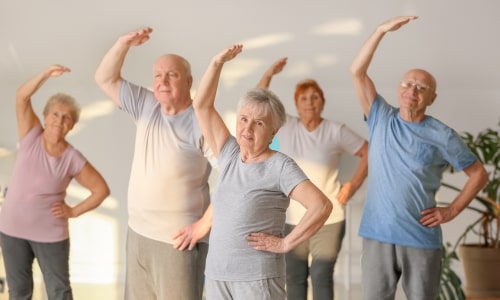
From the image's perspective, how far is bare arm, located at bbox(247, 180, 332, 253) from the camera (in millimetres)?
3193

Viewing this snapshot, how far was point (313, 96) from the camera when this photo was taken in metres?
5.10

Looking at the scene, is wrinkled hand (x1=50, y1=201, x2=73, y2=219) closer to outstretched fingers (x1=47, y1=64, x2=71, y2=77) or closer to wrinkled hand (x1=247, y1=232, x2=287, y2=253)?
outstretched fingers (x1=47, y1=64, x2=71, y2=77)

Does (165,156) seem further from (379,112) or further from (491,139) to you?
(491,139)

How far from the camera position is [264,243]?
3.19 metres

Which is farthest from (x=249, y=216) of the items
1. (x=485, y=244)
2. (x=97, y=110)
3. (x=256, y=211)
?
(x=97, y=110)

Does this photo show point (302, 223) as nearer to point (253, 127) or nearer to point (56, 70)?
point (253, 127)

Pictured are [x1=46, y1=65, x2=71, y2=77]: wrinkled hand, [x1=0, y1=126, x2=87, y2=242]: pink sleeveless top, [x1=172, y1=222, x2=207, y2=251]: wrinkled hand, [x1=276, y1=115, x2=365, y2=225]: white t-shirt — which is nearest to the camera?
[x1=172, y1=222, x2=207, y2=251]: wrinkled hand

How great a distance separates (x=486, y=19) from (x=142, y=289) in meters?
2.58

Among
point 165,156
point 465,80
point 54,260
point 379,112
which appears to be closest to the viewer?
point 165,156

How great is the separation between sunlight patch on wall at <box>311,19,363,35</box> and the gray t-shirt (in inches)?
86.5

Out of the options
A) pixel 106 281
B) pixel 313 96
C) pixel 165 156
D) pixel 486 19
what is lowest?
pixel 106 281

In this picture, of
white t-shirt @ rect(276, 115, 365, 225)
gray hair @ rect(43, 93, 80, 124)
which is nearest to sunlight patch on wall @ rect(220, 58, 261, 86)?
white t-shirt @ rect(276, 115, 365, 225)

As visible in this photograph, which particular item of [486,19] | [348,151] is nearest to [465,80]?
[486,19]

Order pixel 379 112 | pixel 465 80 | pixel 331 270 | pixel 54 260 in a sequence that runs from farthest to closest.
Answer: pixel 465 80
pixel 331 270
pixel 54 260
pixel 379 112
